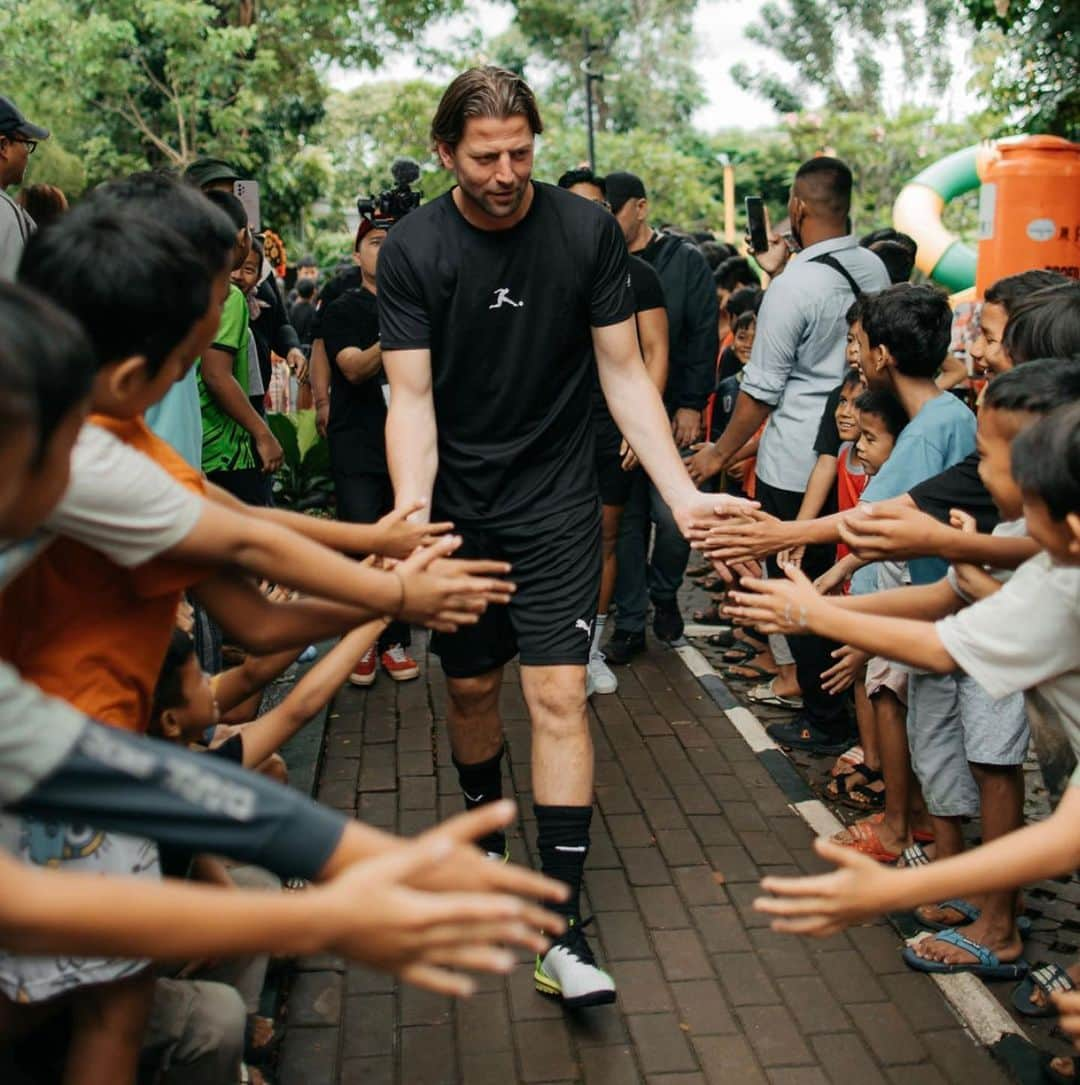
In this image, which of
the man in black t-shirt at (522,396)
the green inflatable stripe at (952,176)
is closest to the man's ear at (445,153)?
the man in black t-shirt at (522,396)

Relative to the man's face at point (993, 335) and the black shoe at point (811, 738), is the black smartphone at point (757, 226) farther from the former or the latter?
the man's face at point (993, 335)

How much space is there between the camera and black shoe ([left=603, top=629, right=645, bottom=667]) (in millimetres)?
7156

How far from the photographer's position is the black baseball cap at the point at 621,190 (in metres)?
7.46

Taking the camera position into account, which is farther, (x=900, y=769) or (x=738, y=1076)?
(x=900, y=769)

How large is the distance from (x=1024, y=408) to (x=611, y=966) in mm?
2080

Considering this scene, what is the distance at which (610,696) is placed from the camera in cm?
663

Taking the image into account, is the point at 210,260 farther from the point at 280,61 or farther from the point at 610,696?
the point at 280,61

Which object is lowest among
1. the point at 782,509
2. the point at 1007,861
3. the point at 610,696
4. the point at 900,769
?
the point at 610,696

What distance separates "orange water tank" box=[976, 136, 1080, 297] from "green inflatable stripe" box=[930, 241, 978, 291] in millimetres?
5206

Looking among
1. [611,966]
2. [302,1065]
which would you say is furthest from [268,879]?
[611,966]

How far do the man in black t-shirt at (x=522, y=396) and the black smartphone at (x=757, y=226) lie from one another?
14.5ft

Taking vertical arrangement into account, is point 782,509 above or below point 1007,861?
below

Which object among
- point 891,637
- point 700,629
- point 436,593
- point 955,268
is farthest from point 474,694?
point 955,268

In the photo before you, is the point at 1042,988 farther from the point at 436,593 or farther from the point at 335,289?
the point at 335,289
